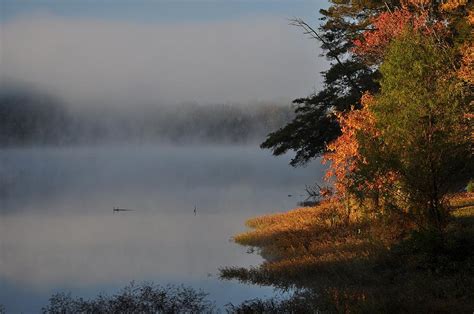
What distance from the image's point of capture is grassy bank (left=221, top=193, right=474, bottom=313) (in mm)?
15758

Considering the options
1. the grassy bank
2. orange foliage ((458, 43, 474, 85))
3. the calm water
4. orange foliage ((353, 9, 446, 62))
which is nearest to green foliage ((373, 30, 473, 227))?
the grassy bank

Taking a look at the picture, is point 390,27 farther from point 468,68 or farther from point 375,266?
point 375,266

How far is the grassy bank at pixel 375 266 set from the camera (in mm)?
15758

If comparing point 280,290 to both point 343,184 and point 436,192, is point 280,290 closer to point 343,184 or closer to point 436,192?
point 436,192

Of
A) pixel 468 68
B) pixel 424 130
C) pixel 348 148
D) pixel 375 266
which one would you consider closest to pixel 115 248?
pixel 348 148

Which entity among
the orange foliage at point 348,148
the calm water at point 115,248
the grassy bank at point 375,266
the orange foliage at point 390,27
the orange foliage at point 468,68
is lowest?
the calm water at point 115,248

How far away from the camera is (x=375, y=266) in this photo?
2123cm

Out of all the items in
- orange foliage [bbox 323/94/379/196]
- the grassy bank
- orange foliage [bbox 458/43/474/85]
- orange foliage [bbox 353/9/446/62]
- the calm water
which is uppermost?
orange foliage [bbox 353/9/446/62]

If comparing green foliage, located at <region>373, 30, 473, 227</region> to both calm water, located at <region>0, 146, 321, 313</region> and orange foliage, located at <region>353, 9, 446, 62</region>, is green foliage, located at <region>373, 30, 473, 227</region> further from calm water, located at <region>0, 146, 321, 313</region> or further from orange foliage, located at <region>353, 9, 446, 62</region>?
orange foliage, located at <region>353, 9, 446, 62</region>

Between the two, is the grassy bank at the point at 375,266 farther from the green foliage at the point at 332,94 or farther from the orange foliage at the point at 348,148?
the green foliage at the point at 332,94

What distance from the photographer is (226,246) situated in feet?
111

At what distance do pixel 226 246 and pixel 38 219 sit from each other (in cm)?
2584

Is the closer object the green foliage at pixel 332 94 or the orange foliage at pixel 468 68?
the orange foliage at pixel 468 68

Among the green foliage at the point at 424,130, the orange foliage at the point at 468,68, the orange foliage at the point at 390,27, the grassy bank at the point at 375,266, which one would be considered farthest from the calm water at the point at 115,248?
the orange foliage at the point at 390,27
